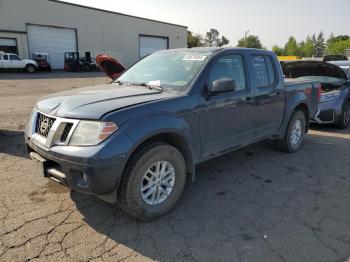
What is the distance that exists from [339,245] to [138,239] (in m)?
1.91

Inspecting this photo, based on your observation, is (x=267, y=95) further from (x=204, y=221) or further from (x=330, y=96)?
(x=330, y=96)

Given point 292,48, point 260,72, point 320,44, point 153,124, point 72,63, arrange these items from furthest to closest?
point 320,44, point 292,48, point 72,63, point 260,72, point 153,124

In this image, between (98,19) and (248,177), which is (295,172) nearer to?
(248,177)

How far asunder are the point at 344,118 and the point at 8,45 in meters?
34.3

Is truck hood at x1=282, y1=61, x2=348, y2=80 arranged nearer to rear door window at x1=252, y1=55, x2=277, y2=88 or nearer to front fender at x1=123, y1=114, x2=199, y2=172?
rear door window at x1=252, y1=55, x2=277, y2=88


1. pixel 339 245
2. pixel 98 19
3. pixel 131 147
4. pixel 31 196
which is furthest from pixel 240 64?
pixel 98 19

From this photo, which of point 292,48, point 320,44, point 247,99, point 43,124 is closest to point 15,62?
point 43,124

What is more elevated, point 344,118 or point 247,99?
point 247,99

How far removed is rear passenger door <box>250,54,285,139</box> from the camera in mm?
4828

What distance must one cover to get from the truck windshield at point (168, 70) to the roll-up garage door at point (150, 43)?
138ft

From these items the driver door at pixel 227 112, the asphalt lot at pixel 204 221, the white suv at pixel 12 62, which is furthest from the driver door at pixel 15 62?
the driver door at pixel 227 112

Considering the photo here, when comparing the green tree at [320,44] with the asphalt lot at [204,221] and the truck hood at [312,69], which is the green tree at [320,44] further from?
the asphalt lot at [204,221]

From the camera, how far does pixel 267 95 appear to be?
498 centimetres

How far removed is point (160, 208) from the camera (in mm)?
3516
